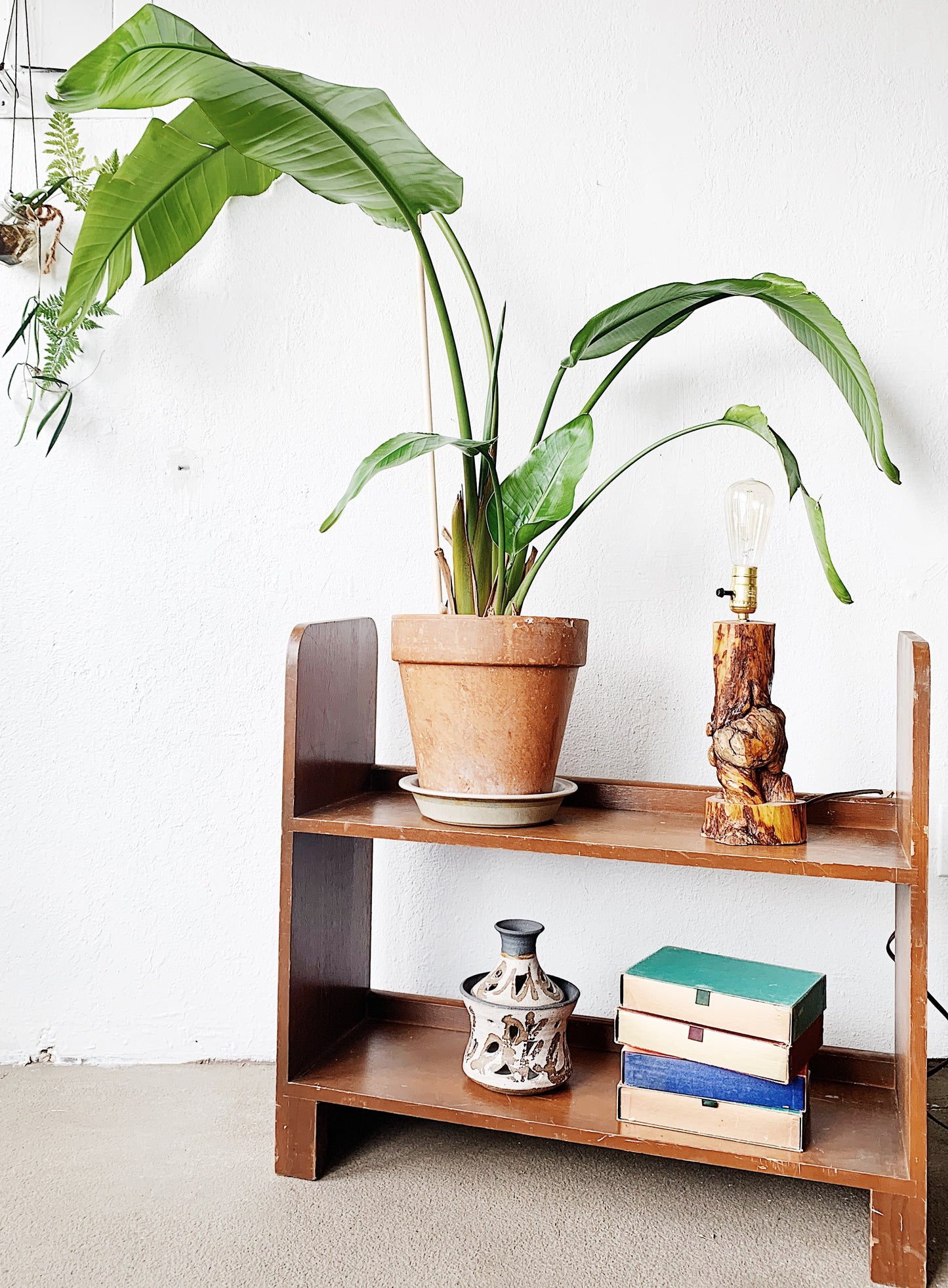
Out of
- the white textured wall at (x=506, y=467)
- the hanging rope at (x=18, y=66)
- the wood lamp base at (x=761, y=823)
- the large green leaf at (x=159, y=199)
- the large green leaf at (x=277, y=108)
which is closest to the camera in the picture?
the large green leaf at (x=277, y=108)

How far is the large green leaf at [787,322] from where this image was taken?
108cm

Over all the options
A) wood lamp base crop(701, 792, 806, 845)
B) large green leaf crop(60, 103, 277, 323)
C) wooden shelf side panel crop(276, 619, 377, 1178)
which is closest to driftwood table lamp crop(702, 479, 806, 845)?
wood lamp base crop(701, 792, 806, 845)

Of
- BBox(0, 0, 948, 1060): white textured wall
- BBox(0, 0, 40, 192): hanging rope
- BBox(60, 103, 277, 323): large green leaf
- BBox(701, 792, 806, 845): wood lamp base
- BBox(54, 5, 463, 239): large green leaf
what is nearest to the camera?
BBox(54, 5, 463, 239): large green leaf

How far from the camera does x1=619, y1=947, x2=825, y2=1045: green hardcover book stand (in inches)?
38.3

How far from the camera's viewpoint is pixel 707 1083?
3.24ft

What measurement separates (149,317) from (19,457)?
28 cm

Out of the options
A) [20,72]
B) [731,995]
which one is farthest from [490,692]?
[20,72]

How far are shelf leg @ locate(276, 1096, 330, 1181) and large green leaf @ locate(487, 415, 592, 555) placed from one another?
25.0 inches

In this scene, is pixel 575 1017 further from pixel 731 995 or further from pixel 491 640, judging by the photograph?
pixel 491 640

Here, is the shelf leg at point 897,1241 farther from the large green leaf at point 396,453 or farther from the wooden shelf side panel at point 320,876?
the large green leaf at point 396,453

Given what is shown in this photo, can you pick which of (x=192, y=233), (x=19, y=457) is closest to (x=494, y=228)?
(x=192, y=233)

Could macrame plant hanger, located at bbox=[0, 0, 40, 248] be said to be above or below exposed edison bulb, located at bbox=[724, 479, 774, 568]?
above

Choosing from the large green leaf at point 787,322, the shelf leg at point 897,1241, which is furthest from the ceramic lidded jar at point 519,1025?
the large green leaf at point 787,322

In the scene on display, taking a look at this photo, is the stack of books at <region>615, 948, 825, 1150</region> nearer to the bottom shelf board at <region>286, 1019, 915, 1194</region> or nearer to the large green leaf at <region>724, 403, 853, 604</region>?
the bottom shelf board at <region>286, 1019, 915, 1194</region>
